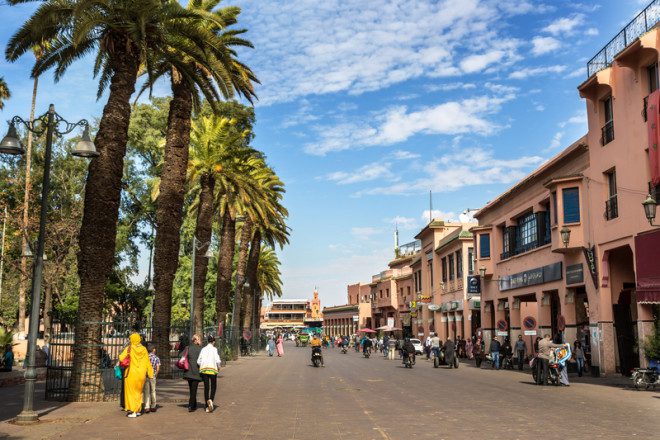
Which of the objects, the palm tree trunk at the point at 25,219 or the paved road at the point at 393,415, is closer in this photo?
the paved road at the point at 393,415

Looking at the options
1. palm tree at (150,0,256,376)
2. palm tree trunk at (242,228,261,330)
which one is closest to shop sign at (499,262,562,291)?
palm tree at (150,0,256,376)

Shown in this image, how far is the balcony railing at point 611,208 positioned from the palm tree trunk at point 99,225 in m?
18.4

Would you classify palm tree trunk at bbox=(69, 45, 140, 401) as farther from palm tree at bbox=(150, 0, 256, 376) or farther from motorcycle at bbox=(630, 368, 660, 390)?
motorcycle at bbox=(630, 368, 660, 390)

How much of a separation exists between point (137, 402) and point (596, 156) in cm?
2098

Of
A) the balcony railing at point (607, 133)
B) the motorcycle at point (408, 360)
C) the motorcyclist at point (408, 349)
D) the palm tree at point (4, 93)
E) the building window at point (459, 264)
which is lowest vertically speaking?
the motorcycle at point (408, 360)

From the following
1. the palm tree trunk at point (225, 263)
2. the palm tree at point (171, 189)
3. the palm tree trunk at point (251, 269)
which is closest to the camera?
the palm tree at point (171, 189)

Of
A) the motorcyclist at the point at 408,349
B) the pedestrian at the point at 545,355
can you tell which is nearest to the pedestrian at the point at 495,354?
the motorcyclist at the point at 408,349

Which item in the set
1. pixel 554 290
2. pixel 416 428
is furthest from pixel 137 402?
pixel 554 290

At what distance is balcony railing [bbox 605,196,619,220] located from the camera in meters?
25.9

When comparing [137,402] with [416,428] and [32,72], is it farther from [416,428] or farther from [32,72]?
[32,72]

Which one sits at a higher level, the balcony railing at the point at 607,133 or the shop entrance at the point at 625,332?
the balcony railing at the point at 607,133

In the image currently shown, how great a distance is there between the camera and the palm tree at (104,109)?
55.2 feet

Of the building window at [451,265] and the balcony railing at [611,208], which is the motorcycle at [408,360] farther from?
the building window at [451,265]

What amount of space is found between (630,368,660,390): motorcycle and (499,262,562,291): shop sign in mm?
10716
